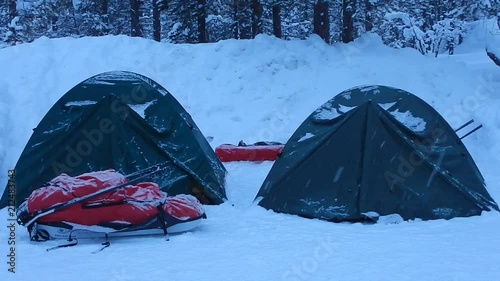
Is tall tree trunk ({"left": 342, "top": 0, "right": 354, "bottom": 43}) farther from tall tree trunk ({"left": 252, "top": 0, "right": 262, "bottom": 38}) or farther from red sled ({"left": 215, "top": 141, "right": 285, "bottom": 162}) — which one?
red sled ({"left": 215, "top": 141, "right": 285, "bottom": 162})

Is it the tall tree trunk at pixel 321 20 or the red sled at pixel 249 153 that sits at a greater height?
the tall tree trunk at pixel 321 20

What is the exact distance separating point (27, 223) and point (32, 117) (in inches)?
244

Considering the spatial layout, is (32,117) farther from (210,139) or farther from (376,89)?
(376,89)

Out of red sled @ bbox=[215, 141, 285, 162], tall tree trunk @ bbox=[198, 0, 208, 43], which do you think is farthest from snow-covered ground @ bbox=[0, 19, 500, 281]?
tall tree trunk @ bbox=[198, 0, 208, 43]

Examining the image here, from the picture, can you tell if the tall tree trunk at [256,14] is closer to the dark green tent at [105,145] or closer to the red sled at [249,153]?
the red sled at [249,153]

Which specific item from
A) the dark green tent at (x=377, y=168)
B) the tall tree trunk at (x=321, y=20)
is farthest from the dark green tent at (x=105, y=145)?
the tall tree trunk at (x=321, y=20)

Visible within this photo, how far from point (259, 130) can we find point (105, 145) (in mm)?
5128

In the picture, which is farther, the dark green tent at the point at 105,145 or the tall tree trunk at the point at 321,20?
the tall tree trunk at the point at 321,20

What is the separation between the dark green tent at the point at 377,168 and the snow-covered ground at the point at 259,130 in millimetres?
244

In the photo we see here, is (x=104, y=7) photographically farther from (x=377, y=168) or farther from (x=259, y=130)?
(x=377, y=168)

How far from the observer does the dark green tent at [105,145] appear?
7.84 m

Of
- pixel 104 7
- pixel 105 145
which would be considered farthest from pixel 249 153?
pixel 104 7

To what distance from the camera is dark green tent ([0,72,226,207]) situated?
7.84 m

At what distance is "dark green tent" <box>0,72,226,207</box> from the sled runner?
4.87ft
